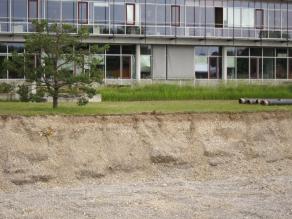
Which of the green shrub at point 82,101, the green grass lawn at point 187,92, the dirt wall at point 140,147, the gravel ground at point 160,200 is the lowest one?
the gravel ground at point 160,200

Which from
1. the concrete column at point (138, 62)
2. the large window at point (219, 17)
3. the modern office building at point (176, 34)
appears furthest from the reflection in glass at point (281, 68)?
the concrete column at point (138, 62)

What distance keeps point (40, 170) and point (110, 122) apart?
3479mm

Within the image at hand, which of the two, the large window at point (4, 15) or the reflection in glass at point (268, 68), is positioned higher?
the large window at point (4, 15)

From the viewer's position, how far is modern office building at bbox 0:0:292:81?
151 feet

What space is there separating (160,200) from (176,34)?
1239 inches

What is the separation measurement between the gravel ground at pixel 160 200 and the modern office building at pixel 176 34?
25.9 metres

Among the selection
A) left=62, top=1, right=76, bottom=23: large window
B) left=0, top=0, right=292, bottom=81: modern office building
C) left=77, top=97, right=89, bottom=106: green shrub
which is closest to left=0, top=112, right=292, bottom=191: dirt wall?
left=77, top=97, right=89, bottom=106: green shrub

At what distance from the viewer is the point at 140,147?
22.7 metres

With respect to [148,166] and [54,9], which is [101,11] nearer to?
[54,9]

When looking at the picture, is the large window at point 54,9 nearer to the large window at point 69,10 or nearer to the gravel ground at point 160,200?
the large window at point 69,10

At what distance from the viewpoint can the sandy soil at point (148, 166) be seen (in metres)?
17.3

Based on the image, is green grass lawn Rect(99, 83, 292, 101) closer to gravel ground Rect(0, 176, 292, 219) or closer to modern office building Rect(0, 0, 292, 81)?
modern office building Rect(0, 0, 292, 81)

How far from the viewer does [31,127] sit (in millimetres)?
21844

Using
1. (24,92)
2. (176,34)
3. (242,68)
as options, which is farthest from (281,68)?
(24,92)
